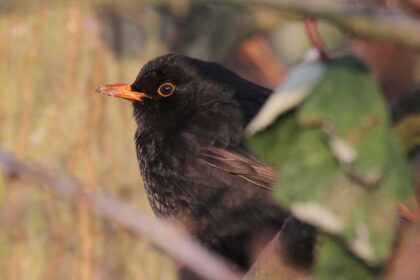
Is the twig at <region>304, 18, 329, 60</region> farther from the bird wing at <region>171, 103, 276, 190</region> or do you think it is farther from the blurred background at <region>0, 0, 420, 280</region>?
the blurred background at <region>0, 0, 420, 280</region>

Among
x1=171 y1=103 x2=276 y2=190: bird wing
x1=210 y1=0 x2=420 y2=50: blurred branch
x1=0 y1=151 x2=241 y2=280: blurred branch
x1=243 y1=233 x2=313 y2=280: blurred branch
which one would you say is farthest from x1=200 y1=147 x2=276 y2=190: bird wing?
x1=210 y1=0 x2=420 y2=50: blurred branch

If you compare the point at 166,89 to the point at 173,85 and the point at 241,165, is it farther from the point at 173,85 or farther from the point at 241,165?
the point at 241,165

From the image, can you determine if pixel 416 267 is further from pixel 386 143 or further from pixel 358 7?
pixel 358 7

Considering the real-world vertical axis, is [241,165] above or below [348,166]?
below

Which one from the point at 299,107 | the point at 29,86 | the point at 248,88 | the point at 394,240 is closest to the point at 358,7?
the point at 299,107

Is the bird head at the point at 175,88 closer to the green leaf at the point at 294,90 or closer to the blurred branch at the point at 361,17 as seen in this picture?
the green leaf at the point at 294,90

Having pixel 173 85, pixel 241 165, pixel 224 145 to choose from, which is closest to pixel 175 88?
pixel 173 85

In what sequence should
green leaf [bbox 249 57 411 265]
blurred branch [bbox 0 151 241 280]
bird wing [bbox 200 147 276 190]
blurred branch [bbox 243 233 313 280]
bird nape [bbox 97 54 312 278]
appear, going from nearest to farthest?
blurred branch [bbox 0 151 241 280], green leaf [bbox 249 57 411 265], blurred branch [bbox 243 233 313 280], bird nape [bbox 97 54 312 278], bird wing [bbox 200 147 276 190]

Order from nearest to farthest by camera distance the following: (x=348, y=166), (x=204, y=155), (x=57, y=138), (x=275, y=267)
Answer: (x=348, y=166), (x=275, y=267), (x=204, y=155), (x=57, y=138)
